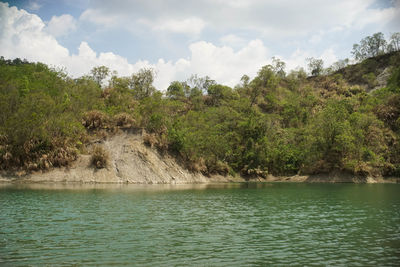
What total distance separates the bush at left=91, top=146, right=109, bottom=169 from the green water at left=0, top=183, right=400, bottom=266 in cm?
2617

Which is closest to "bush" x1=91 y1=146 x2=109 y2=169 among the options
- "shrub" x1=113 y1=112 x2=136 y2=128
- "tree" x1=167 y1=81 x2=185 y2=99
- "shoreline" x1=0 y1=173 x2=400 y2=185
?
"shoreline" x1=0 y1=173 x2=400 y2=185

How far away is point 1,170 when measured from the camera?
4788 cm

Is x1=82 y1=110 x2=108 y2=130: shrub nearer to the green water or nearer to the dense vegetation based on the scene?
the dense vegetation

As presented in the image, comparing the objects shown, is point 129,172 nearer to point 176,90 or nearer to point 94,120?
point 94,120

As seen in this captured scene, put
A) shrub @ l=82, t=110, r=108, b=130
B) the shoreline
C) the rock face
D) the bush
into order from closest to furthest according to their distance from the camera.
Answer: the shoreline < the rock face < the bush < shrub @ l=82, t=110, r=108, b=130

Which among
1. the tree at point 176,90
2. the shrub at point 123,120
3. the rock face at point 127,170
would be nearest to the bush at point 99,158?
the rock face at point 127,170

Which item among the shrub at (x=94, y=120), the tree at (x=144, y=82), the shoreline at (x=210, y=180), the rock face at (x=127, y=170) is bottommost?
the shoreline at (x=210, y=180)

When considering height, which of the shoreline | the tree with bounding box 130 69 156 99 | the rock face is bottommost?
the shoreline

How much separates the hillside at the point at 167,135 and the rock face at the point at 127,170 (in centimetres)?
20

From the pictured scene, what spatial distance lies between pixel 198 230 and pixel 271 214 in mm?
7891

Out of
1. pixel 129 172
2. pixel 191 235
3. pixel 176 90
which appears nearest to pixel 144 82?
pixel 176 90

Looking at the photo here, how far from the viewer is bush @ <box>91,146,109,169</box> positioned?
5319 centimetres

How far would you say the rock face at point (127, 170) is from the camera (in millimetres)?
50366

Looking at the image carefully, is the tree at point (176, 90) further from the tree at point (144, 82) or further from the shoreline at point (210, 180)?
the shoreline at point (210, 180)
